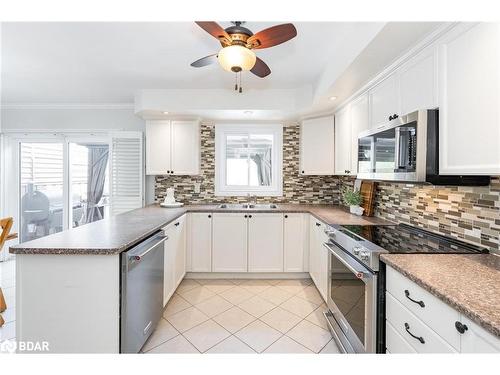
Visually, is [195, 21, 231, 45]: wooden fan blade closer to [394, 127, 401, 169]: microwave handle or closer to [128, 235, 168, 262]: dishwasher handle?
[394, 127, 401, 169]: microwave handle

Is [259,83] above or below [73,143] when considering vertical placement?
above

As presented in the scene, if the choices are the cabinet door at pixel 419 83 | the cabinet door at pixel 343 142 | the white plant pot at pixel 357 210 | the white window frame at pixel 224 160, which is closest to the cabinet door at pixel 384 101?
the cabinet door at pixel 419 83

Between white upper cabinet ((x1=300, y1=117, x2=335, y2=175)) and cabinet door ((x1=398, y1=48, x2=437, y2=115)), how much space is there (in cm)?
145

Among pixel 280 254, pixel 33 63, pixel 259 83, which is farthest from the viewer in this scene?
pixel 280 254

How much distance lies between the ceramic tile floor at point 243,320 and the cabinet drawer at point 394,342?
0.65 m

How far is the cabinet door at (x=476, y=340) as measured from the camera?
732 mm

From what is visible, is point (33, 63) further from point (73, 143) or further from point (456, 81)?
point (456, 81)

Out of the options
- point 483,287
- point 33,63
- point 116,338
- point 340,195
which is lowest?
point 116,338

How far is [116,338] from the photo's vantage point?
55.5 inches

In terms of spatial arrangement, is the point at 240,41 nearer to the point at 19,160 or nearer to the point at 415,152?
the point at 415,152

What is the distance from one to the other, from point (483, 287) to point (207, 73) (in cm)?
263

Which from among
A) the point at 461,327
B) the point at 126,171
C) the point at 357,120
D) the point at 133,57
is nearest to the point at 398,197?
the point at 357,120

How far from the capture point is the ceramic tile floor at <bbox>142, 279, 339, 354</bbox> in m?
1.84
